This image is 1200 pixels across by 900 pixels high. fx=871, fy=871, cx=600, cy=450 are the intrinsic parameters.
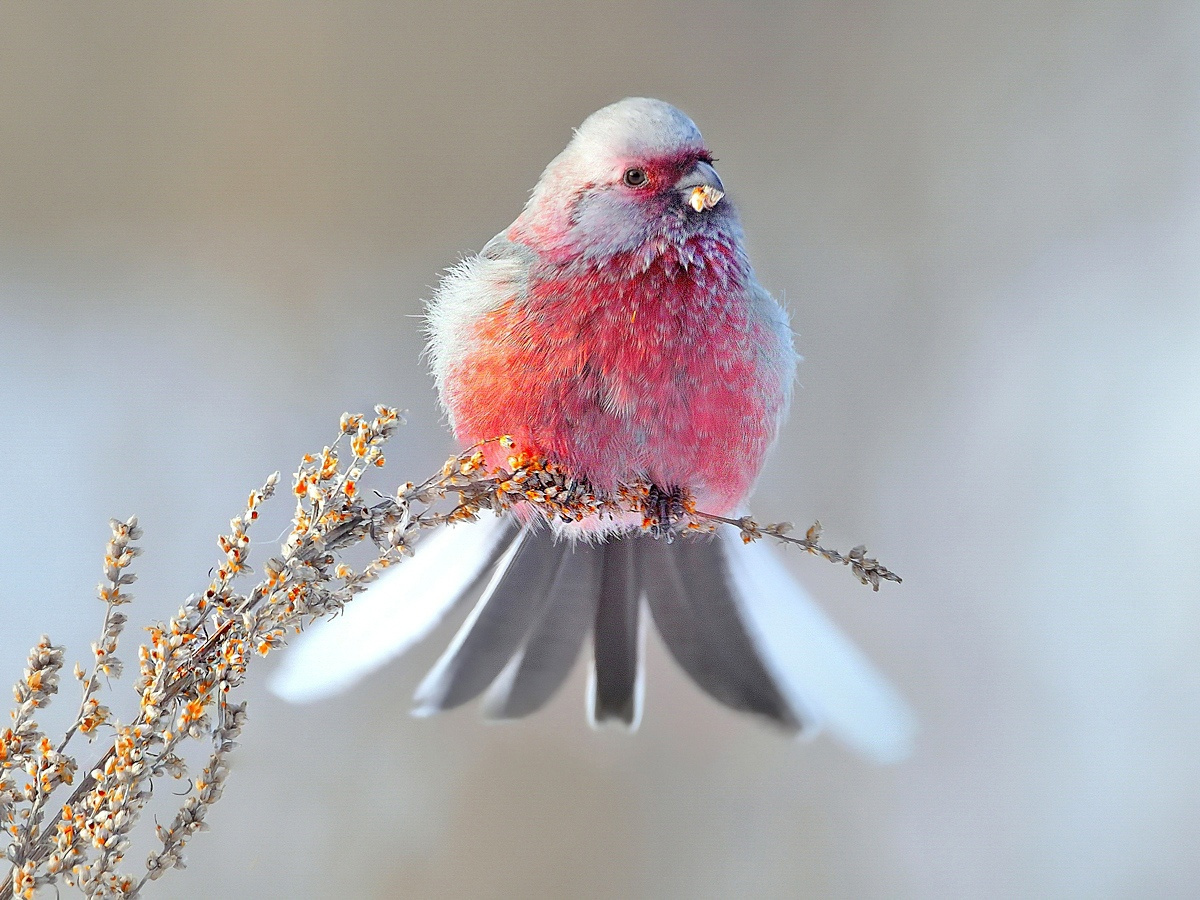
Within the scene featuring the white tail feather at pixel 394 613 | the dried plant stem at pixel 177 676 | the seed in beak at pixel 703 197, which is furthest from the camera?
the white tail feather at pixel 394 613

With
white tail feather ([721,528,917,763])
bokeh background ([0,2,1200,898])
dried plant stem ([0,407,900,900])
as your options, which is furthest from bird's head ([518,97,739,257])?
white tail feather ([721,528,917,763])

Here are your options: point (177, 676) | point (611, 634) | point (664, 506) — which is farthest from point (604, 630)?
point (177, 676)

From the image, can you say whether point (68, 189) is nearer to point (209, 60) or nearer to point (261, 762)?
point (209, 60)

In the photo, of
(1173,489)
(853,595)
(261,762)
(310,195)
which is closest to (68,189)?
(310,195)

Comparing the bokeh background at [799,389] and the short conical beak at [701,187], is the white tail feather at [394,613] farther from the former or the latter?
the short conical beak at [701,187]

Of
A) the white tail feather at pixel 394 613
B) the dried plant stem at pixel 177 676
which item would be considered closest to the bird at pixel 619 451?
the white tail feather at pixel 394 613

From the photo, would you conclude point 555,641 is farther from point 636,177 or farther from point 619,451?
point 636,177
